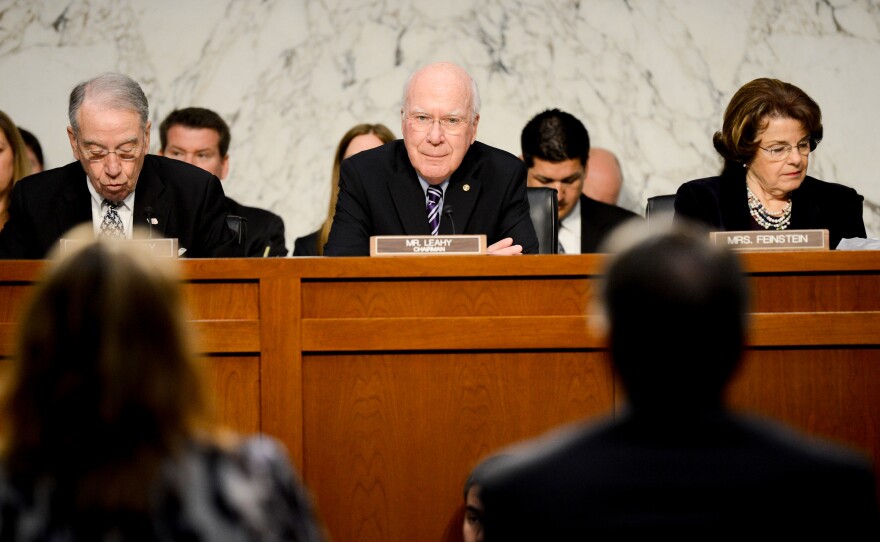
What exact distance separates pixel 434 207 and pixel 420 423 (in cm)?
109

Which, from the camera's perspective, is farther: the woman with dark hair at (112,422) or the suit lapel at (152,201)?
the suit lapel at (152,201)

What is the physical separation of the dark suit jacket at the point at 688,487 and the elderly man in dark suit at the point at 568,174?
3.52 metres

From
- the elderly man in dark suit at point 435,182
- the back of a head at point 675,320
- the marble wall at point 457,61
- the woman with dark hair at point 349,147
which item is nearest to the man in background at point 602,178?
the marble wall at point 457,61

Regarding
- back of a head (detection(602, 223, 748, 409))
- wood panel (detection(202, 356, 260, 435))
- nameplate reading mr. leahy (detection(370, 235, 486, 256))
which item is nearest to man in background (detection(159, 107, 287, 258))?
nameplate reading mr. leahy (detection(370, 235, 486, 256))

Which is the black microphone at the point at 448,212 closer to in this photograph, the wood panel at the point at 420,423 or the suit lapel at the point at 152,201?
the wood panel at the point at 420,423

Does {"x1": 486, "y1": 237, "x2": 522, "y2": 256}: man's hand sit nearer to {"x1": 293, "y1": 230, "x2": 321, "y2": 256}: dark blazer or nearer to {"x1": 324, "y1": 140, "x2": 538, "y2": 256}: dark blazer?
{"x1": 324, "y1": 140, "x2": 538, "y2": 256}: dark blazer

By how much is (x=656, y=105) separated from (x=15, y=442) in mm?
4365

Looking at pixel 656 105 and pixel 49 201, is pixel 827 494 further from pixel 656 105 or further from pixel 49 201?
pixel 656 105

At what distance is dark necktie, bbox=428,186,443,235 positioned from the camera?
3.77 metres

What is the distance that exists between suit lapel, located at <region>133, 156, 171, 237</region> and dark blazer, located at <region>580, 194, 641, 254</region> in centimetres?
175

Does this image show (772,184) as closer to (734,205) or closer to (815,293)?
(734,205)

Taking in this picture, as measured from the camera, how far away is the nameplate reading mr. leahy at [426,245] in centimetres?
301

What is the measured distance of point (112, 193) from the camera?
370cm

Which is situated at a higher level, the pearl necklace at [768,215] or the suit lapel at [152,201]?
the suit lapel at [152,201]
